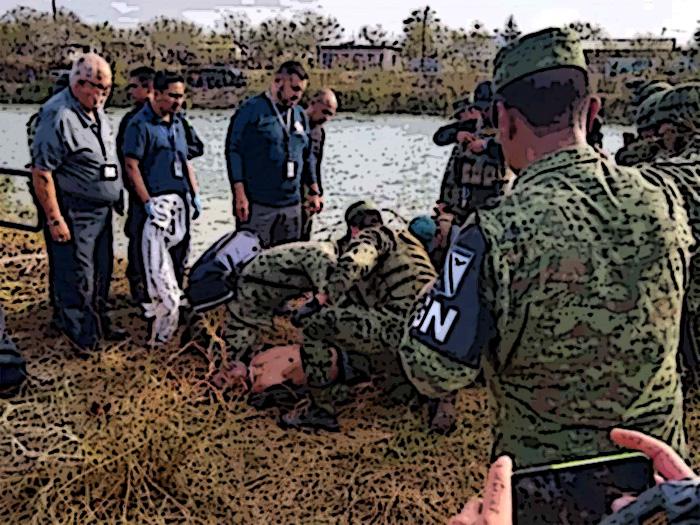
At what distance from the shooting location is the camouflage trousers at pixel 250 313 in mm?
3686

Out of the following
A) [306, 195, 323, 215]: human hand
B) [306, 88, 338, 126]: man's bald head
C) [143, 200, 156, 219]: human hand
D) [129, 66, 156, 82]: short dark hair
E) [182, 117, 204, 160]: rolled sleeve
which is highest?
[129, 66, 156, 82]: short dark hair

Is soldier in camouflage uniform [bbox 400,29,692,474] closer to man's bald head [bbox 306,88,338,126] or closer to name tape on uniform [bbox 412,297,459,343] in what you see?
name tape on uniform [bbox 412,297,459,343]

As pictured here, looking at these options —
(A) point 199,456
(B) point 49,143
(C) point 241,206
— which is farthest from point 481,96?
(A) point 199,456

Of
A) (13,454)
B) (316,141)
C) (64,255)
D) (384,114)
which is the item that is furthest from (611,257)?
(384,114)

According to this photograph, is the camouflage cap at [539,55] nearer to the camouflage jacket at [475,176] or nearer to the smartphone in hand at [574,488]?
the smartphone in hand at [574,488]

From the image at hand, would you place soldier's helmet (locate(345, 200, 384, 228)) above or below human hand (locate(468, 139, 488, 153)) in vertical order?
below

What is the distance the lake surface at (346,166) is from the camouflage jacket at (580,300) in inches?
160

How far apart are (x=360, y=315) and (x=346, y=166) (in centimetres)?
685

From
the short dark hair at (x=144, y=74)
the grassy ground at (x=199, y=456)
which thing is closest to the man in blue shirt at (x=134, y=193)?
the short dark hair at (x=144, y=74)

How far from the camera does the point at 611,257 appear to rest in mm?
1508

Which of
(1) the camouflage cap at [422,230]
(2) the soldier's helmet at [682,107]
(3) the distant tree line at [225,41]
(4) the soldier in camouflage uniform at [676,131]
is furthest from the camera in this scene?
(3) the distant tree line at [225,41]

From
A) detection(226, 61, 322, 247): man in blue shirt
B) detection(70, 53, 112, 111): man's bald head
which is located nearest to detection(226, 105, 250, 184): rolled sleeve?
detection(226, 61, 322, 247): man in blue shirt

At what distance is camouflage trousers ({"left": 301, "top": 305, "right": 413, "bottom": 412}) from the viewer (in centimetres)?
351

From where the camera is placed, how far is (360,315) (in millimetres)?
3531
